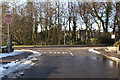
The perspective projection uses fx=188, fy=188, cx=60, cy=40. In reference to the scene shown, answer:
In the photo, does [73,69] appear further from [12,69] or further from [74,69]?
[12,69]

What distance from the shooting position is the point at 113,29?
1984 inches

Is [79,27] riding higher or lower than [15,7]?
lower

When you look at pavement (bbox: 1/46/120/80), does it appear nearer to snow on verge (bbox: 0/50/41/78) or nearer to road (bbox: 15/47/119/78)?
road (bbox: 15/47/119/78)

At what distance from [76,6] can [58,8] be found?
18.0ft

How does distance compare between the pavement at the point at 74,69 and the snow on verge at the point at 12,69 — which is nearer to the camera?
the pavement at the point at 74,69

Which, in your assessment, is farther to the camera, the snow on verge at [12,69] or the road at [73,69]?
the snow on verge at [12,69]

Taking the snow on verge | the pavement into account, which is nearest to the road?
the pavement

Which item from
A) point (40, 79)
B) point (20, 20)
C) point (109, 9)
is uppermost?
point (109, 9)

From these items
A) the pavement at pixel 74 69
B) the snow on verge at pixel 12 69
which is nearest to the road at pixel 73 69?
the pavement at pixel 74 69

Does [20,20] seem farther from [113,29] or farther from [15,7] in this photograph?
[113,29]

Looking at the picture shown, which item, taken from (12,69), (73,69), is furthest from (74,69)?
(12,69)

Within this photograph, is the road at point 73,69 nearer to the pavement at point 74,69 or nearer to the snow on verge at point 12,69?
the pavement at point 74,69

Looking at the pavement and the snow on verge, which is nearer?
the pavement


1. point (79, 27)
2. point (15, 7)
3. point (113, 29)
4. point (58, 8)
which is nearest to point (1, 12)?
point (15, 7)
